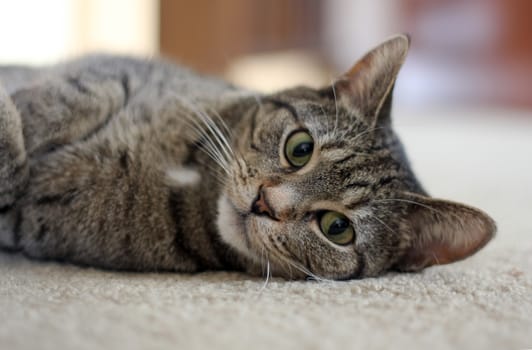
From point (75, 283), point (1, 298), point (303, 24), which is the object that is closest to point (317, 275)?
point (75, 283)

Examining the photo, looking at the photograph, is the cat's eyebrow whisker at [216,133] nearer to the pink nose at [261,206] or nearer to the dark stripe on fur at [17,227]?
the pink nose at [261,206]

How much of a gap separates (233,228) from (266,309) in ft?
1.15

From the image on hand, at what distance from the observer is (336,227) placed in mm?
1195

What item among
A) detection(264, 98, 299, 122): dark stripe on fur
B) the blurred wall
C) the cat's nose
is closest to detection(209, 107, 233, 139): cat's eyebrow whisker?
detection(264, 98, 299, 122): dark stripe on fur

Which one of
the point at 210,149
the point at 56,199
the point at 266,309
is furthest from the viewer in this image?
the point at 210,149

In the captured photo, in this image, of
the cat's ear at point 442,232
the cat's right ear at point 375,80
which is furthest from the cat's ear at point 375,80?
the cat's ear at point 442,232

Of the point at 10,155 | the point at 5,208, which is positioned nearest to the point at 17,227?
the point at 5,208

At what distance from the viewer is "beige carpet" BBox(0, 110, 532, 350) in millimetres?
748

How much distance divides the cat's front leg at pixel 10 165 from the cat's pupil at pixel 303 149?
585 millimetres

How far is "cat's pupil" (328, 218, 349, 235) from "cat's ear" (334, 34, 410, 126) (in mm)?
265

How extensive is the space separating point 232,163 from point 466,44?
4894 mm

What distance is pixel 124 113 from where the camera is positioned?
143cm

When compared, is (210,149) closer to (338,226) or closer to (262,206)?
(262,206)

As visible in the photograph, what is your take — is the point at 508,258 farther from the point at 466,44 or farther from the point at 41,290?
the point at 466,44
